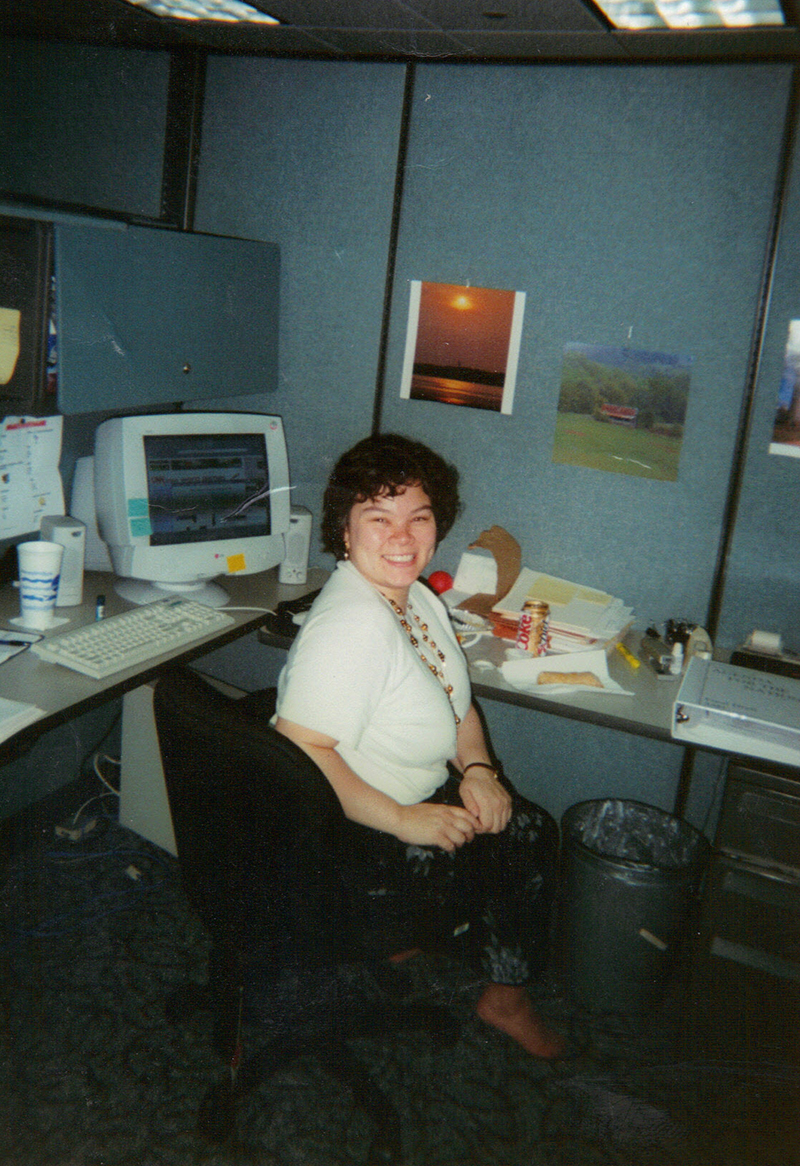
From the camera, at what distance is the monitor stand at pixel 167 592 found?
2.11 meters

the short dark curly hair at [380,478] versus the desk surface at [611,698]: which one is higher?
the short dark curly hair at [380,478]

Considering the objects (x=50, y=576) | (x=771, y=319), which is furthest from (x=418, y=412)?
(x=50, y=576)

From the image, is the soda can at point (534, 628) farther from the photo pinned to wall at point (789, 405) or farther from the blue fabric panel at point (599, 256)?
the photo pinned to wall at point (789, 405)

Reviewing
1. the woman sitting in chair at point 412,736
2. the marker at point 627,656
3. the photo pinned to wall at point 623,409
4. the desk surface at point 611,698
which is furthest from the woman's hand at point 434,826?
the photo pinned to wall at point 623,409

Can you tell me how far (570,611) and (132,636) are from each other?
1.08 metres

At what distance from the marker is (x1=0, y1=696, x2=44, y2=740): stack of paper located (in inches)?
51.5

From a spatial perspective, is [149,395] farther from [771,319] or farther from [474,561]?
[771,319]

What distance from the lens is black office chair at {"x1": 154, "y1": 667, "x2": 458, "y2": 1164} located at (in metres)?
1.19

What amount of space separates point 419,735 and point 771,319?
51.9 inches

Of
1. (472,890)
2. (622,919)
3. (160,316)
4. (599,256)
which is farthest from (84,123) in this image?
(622,919)

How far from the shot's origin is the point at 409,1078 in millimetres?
1762

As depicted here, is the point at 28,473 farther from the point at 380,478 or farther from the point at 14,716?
the point at 380,478

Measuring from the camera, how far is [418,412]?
240cm

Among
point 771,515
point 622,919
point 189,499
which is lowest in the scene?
point 622,919
